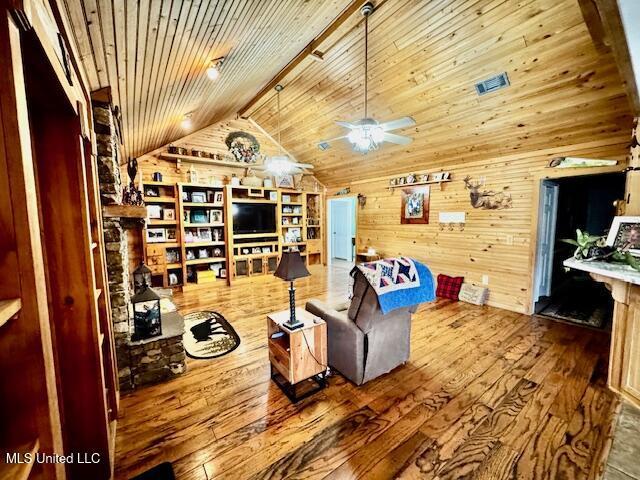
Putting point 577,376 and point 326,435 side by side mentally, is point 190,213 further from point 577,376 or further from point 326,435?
point 577,376

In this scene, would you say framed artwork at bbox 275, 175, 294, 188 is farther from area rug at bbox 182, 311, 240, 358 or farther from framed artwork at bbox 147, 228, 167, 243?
area rug at bbox 182, 311, 240, 358

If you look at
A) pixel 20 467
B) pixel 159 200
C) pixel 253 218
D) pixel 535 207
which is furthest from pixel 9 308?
pixel 253 218

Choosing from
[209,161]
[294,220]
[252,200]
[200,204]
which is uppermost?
[209,161]

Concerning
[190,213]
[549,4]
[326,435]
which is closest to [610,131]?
[549,4]

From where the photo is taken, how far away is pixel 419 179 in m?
5.27

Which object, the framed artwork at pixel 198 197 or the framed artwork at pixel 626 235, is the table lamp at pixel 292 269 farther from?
the framed artwork at pixel 198 197

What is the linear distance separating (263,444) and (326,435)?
1.37 feet

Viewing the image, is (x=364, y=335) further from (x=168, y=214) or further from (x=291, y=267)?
(x=168, y=214)

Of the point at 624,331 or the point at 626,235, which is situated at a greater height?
the point at 626,235

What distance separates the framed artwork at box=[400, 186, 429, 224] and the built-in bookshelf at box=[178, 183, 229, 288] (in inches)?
154

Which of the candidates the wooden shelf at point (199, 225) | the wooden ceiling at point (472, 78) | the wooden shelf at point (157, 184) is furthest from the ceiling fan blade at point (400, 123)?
the wooden shelf at point (157, 184)

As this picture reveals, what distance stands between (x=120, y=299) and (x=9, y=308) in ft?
6.30

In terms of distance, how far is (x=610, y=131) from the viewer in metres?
3.13

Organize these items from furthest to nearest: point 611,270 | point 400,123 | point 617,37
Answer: point 400,123
point 611,270
point 617,37
